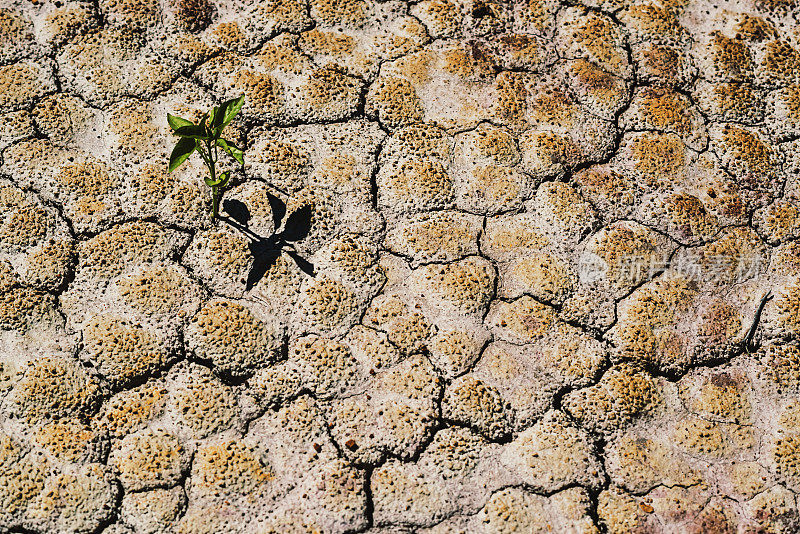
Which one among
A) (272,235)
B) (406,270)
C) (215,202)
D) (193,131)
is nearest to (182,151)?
(193,131)

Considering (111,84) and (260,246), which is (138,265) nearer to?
(260,246)

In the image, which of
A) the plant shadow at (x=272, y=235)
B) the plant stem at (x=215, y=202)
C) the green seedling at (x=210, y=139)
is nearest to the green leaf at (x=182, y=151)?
the green seedling at (x=210, y=139)

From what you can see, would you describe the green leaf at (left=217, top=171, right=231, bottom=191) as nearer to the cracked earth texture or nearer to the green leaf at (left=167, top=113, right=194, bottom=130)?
the cracked earth texture

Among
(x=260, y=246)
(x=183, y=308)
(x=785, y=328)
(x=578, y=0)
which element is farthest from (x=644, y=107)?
(x=183, y=308)

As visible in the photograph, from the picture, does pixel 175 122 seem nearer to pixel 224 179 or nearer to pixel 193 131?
pixel 193 131

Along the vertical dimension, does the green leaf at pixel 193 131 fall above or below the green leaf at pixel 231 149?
above

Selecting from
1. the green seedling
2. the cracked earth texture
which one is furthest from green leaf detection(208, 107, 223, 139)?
the cracked earth texture

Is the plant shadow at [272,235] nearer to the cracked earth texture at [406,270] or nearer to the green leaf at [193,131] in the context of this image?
the cracked earth texture at [406,270]
